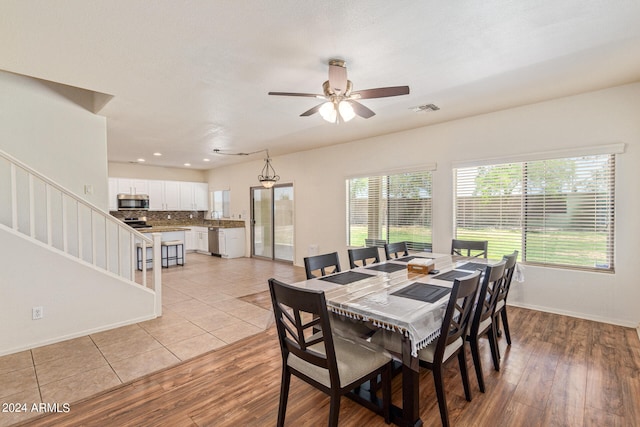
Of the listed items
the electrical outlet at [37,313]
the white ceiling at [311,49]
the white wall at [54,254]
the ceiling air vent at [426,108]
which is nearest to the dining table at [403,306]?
the white ceiling at [311,49]

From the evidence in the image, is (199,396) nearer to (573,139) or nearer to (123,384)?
(123,384)

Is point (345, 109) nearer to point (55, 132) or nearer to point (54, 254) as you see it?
point (54, 254)

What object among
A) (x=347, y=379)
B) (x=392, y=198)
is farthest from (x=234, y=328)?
(x=392, y=198)

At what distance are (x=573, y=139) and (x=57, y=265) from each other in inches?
234

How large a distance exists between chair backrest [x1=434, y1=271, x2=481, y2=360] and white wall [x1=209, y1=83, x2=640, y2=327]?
8.56 feet

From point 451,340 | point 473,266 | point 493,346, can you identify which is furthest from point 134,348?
point 473,266

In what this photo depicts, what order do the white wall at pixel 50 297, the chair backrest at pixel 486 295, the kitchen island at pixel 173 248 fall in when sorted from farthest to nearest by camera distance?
the kitchen island at pixel 173 248
the white wall at pixel 50 297
the chair backrest at pixel 486 295

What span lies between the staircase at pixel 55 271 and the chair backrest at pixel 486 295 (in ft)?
11.4

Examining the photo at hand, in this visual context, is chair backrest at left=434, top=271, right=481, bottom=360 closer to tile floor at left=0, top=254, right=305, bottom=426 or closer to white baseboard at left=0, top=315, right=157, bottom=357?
tile floor at left=0, top=254, right=305, bottom=426

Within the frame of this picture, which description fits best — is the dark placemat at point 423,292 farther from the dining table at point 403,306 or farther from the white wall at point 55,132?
the white wall at point 55,132

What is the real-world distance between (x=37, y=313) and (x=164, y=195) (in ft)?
21.4

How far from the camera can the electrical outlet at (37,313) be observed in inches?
116

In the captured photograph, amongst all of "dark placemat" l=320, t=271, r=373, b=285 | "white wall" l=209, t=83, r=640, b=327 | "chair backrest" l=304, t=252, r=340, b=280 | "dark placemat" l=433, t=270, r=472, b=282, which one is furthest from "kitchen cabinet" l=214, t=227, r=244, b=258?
"dark placemat" l=433, t=270, r=472, b=282

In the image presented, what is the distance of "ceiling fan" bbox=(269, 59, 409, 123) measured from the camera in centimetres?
244
